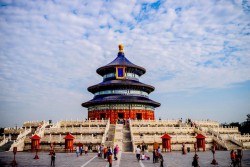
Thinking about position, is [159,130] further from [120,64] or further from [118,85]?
[120,64]

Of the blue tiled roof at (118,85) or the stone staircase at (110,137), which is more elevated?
the blue tiled roof at (118,85)

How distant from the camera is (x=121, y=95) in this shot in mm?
55000

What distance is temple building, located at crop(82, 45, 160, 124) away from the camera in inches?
2101

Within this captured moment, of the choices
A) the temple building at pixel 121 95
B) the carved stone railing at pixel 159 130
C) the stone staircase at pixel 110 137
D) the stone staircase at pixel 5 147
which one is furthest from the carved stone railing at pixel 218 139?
the stone staircase at pixel 5 147

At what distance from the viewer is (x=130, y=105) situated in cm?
5372

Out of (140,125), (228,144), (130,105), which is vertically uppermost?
(130,105)

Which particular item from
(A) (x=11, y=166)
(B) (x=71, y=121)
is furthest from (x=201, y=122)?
(A) (x=11, y=166)

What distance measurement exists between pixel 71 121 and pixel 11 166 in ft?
81.3

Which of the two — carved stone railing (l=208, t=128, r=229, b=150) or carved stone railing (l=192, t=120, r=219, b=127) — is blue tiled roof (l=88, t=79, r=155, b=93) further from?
carved stone railing (l=208, t=128, r=229, b=150)

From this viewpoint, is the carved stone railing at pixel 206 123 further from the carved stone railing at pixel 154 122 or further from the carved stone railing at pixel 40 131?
the carved stone railing at pixel 40 131

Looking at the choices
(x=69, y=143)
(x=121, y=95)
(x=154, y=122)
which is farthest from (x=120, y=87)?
(x=69, y=143)

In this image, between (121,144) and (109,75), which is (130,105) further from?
(121,144)

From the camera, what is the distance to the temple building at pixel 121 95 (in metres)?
53.4

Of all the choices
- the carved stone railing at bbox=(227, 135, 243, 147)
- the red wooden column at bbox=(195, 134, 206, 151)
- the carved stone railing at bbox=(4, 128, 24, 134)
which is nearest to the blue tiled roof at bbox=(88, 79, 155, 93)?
the carved stone railing at bbox=(4, 128, 24, 134)
